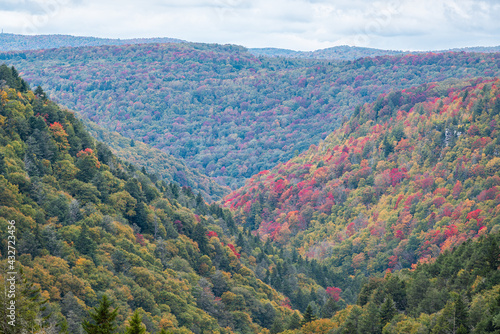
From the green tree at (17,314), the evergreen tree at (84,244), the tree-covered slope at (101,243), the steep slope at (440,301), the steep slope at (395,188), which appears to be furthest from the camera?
the steep slope at (395,188)

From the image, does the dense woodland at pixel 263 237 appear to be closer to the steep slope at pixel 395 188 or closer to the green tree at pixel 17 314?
the green tree at pixel 17 314

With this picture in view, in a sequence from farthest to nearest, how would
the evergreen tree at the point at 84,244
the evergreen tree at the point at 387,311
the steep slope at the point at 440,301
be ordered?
the evergreen tree at the point at 84,244 → the evergreen tree at the point at 387,311 → the steep slope at the point at 440,301

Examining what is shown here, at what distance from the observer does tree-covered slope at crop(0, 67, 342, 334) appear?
2126 inches

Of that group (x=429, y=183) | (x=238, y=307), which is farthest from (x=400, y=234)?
(x=238, y=307)

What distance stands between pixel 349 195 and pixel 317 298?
6118 centimetres

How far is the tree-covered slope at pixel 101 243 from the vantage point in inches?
2126

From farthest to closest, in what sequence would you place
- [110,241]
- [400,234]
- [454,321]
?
[400,234] < [110,241] < [454,321]

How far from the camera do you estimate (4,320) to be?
31.6 metres

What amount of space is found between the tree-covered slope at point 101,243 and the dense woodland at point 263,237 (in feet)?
0.66

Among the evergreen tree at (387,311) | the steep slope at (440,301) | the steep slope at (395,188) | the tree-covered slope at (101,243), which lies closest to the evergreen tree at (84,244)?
the tree-covered slope at (101,243)

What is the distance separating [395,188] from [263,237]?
1530 inches

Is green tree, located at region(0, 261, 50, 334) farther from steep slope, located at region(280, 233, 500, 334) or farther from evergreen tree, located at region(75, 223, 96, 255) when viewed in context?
steep slope, located at region(280, 233, 500, 334)

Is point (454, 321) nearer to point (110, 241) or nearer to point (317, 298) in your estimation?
point (110, 241)

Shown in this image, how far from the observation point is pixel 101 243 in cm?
6550
